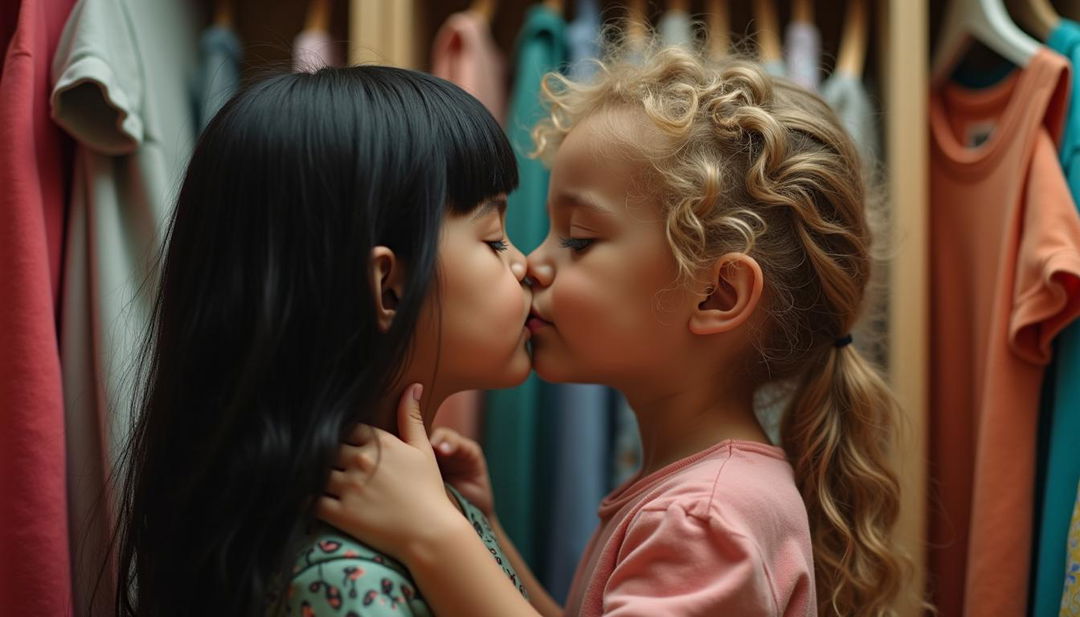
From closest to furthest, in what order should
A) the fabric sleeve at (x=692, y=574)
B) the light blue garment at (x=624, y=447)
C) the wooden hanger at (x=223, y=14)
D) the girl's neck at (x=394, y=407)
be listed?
the fabric sleeve at (x=692, y=574)
the girl's neck at (x=394, y=407)
the light blue garment at (x=624, y=447)
the wooden hanger at (x=223, y=14)

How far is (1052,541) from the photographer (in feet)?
3.11

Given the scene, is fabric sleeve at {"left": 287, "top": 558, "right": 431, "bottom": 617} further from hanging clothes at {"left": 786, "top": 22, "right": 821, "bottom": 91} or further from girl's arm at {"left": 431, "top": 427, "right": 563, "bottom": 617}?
hanging clothes at {"left": 786, "top": 22, "right": 821, "bottom": 91}

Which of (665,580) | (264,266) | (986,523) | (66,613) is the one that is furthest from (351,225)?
(986,523)

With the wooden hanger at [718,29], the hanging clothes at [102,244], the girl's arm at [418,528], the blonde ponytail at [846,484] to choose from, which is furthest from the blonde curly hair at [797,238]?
the hanging clothes at [102,244]

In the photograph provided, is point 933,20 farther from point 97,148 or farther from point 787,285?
point 97,148

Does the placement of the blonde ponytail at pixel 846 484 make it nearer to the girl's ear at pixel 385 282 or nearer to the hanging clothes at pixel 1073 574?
the hanging clothes at pixel 1073 574

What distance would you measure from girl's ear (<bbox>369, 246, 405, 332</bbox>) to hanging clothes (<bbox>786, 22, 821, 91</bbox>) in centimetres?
68

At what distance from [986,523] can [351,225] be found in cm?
74

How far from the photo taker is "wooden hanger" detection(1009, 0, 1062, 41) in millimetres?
1160

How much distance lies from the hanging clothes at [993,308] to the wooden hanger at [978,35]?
0.04 m

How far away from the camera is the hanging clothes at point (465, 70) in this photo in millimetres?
1200

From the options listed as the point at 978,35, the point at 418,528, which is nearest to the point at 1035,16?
the point at 978,35

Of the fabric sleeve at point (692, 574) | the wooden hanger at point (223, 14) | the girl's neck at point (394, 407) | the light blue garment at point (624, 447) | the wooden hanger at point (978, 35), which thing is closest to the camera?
the fabric sleeve at point (692, 574)

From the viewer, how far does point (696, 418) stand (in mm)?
938
